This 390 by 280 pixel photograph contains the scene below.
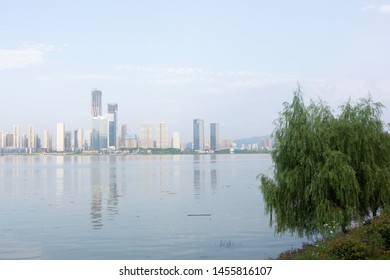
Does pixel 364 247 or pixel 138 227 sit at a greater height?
pixel 364 247

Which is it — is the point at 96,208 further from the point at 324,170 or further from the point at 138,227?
the point at 324,170

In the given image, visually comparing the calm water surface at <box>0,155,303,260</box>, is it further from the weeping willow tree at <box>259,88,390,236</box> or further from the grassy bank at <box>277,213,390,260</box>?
the grassy bank at <box>277,213,390,260</box>

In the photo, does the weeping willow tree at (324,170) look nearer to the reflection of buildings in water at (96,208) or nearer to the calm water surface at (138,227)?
the calm water surface at (138,227)

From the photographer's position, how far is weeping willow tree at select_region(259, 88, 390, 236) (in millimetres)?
22500

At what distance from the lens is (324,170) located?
22422 mm

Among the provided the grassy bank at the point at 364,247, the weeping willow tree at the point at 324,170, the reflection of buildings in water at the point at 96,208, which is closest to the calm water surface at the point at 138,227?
the reflection of buildings in water at the point at 96,208

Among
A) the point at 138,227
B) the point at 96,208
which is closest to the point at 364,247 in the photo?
the point at 138,227

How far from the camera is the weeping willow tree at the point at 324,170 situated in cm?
2250

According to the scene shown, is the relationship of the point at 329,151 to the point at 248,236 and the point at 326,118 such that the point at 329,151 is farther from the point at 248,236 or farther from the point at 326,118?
the point at 248,236

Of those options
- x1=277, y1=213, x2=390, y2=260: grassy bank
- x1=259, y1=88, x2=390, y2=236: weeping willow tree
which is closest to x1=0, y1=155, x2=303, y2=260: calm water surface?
x1=259, y1=88, x2=390, y2=236: weeping willow tree

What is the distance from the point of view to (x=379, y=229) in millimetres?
16406

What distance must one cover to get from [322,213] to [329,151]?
9.89 feet
